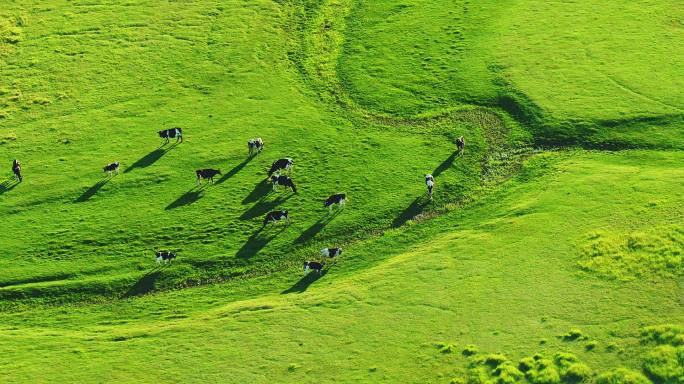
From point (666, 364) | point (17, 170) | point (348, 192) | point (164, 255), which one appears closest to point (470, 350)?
point (666, 364)

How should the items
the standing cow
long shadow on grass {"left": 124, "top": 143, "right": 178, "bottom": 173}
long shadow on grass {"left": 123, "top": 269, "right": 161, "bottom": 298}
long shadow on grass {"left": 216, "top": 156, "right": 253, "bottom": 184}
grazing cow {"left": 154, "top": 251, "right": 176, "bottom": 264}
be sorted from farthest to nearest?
long shadow on grass {"left": 124, "top": 143, "right": 178, "bottom": 173}, the standing cow, long shadow on grass {"left": 216, "top": 156, "right": 253, "bottom": 184}, grazing cow {"left": 154, "top": 251, "right": 176, "bottom": 264}, long shadow on grass {"left": 123, "top": 269, "right": 161, "bottom": 298}

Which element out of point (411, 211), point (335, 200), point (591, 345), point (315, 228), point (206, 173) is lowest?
point (591, 345)

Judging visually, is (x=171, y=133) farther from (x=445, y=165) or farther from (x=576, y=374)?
(x=576, y=374)

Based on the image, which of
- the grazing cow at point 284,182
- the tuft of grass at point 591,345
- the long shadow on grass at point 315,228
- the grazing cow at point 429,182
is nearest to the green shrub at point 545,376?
the tuft of grass at point 591,345

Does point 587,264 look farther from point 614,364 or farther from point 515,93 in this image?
point 515,93

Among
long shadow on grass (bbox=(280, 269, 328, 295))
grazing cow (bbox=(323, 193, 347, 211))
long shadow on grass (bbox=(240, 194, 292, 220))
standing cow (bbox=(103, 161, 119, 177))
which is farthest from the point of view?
standing cow (bbox=(103, 161, 119, 177))

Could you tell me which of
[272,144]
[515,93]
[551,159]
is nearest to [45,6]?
[272,144]

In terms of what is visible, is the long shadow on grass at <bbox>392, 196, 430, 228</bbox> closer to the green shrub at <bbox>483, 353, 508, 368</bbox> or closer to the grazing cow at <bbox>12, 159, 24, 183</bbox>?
the green shrub at <bbox>483, 353, 508, 368</bbox>

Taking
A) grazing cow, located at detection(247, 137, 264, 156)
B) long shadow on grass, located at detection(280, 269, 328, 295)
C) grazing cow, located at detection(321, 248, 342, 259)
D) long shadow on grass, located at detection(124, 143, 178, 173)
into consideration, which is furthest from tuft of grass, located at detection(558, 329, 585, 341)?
long shadow on grass, located at detection(124, 143, 178, 173)
